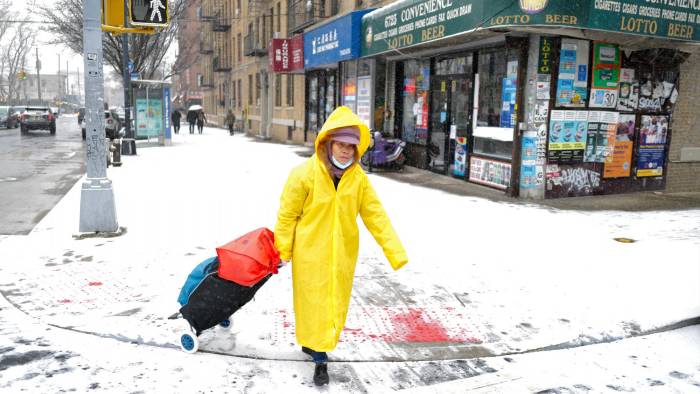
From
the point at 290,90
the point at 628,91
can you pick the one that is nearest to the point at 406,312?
the point at 628,91

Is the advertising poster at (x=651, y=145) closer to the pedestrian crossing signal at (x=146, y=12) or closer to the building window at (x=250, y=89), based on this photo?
the pedestrian crossing signal at (x=146, y=12)

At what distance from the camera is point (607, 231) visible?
8.27m

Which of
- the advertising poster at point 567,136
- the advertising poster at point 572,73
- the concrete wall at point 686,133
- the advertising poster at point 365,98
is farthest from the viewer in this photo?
the advertising poster at point 365,98

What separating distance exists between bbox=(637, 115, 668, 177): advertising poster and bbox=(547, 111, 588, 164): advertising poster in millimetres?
1665

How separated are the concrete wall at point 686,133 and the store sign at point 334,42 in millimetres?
7989

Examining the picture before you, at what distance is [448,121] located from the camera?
13.5 metres

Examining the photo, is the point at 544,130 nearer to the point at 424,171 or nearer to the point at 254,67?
the point at 424,171

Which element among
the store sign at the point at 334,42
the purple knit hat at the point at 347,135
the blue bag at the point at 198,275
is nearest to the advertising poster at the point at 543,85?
the store sign at the point at 334,42

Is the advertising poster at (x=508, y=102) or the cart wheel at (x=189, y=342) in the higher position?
the advertising poster at (x=508, y=102)

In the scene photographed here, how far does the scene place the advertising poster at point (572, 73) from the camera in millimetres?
10438

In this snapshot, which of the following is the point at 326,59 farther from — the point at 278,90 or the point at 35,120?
the point at 35,120

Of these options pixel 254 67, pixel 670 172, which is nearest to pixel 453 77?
pixel 670 172

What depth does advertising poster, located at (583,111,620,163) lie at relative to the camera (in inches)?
429

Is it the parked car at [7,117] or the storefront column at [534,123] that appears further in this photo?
the parked car at [7,117]
